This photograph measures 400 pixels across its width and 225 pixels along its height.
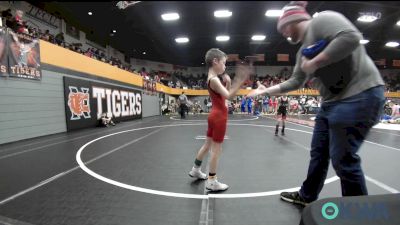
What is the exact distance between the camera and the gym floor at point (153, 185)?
2082mm

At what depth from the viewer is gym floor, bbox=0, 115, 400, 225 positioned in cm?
208

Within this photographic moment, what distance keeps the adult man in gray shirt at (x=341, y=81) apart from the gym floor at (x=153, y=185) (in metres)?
0.84

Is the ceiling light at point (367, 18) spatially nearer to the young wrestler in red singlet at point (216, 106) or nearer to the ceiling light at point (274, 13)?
the ceiling light at point (274, 13)

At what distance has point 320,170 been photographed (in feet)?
6.59

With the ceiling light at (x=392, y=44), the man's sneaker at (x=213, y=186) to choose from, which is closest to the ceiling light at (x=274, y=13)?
the ceiling light at (x=392, y=44)

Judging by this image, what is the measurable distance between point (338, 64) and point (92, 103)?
10.1 metres

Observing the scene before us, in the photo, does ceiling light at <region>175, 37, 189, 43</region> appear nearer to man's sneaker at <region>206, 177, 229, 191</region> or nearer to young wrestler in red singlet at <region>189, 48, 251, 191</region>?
young wrestler in red singlet at <region>189, 48, 251, 191</region>

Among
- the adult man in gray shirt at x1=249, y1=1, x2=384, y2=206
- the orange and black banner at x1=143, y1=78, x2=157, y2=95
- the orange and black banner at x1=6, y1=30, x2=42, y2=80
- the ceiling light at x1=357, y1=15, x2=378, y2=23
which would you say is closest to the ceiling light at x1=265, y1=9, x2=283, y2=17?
the adult man in gray shirt at x1=249, y1=1, x2=384, y2=206

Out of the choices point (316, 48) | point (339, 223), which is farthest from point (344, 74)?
point (339, 223)

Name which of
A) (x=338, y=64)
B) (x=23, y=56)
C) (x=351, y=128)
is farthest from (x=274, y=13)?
(x=23, y=56)

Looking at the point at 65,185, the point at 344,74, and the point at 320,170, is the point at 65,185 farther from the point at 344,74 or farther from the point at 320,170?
the point at 344,74

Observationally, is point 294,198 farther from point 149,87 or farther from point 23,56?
point 149,87

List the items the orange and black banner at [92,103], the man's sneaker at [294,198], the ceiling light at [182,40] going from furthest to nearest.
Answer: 1. the orange and black banner at [92,103]
2. the man's sneaker at [294,198]
3. the ceiling light at [182,40]

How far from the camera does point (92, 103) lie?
32.8 feet
